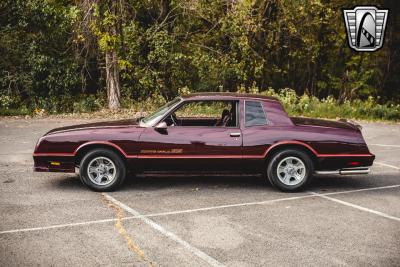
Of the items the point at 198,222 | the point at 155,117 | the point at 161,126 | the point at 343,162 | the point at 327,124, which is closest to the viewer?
the point at 198,222

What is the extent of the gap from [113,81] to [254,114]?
12039mm

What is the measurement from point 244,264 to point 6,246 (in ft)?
8.81

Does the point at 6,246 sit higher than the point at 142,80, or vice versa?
the point at 142,80

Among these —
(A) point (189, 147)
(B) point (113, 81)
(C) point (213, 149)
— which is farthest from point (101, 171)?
(B) point (113, 81)

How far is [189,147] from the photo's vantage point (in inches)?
309

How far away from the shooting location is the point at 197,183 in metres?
8.62

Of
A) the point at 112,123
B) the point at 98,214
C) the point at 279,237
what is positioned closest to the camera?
the point at 279,237

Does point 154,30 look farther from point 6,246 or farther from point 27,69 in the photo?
point 6,246

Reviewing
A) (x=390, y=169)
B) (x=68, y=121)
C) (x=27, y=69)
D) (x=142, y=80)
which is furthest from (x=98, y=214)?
(x=27, y=69)

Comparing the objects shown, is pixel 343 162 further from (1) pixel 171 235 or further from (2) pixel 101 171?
(2) pixel 101 171

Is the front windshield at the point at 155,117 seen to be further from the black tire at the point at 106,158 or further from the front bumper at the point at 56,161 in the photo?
the front bumper at the point at 56,161

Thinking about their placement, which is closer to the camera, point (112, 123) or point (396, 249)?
point (396, 249)

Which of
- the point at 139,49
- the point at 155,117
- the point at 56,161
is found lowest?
the point at 56,161

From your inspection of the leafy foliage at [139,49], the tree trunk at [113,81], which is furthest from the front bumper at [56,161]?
the tree trunk at [113,81]
